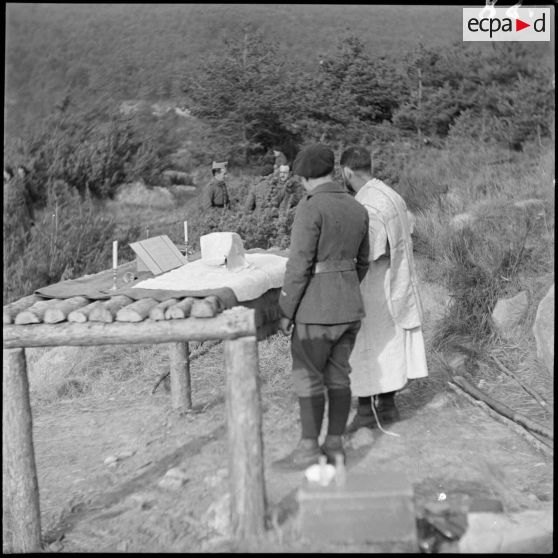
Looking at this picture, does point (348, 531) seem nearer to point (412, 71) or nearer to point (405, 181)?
point (405, 181)

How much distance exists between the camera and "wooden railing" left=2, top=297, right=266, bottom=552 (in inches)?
151

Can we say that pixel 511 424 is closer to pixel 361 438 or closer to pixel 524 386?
pixel 524 386

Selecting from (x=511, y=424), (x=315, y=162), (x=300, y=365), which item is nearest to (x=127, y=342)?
(x=300, y=365)

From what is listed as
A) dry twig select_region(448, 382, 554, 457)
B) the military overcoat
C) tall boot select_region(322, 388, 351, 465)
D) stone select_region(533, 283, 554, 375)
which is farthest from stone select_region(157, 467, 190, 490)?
stone select_region(533, 283, 554, 375)

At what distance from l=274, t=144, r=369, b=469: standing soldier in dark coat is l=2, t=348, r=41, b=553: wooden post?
4.71 ft

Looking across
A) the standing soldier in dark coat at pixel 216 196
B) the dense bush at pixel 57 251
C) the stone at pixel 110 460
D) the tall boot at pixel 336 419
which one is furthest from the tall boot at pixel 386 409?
the standing soldier in dark coat at pixel 216 196

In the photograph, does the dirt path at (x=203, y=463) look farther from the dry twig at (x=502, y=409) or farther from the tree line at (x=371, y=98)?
the tree line at (x=371, y=98)

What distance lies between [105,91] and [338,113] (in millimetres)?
16221

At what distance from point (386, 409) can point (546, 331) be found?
162 centimetres

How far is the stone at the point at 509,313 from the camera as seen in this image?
7.43 metres

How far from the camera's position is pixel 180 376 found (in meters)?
6.18

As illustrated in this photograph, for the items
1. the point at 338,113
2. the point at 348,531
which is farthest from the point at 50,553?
the point at 338,113

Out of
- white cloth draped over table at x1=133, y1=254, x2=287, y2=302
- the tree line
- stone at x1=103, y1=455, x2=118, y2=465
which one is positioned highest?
the tree line

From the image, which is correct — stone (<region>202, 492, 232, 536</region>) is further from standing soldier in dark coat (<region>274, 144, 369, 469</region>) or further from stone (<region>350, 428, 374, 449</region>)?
stone (<region>350, 428, 374, 449</region>)
